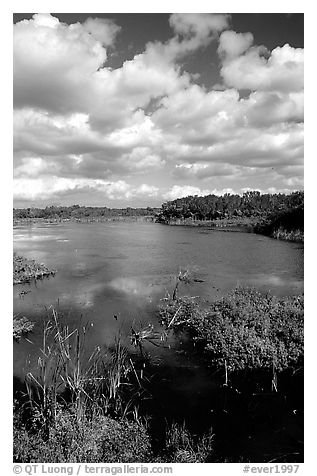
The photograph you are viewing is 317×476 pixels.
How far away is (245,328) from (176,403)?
491cm

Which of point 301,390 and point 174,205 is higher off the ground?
point 174,205

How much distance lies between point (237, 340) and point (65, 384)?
21.3 feet

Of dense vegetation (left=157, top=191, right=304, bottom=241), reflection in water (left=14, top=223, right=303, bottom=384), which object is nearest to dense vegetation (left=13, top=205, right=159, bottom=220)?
dense vegetation (left=157, top=191, right=304, bottom=241)

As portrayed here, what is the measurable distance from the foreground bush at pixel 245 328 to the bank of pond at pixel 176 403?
5cm

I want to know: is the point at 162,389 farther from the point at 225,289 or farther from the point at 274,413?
the point at 225,289

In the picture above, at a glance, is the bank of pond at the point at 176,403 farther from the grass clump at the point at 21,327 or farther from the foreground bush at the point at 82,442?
the grass clump at the point at 21,327

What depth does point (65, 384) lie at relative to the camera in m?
11.6

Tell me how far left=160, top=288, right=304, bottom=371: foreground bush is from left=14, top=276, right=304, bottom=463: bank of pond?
5 centimetres

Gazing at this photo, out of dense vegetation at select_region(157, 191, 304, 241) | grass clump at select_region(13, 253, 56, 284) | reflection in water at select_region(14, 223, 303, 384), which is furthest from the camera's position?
dense vegetation at select_region(157, 191, 304, 241)

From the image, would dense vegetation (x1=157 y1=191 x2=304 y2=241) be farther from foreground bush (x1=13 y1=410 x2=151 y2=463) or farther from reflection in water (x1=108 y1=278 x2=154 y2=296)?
foreground bush (x1=13 y1=410 x2=151 y2=463)

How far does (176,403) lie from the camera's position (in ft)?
36.8

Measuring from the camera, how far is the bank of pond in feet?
28.8

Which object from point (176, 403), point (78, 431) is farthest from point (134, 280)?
point (78, 431)

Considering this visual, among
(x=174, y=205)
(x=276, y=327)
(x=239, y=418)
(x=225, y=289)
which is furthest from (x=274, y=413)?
(x=174, y=205)
